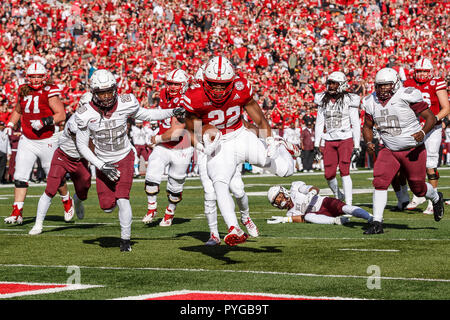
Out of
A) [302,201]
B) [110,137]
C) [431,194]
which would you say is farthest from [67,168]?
[431,194]

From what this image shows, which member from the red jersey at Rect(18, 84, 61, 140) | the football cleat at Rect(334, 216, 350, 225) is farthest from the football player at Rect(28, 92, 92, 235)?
the football cleat at Rect(334, 216, 350, 225)

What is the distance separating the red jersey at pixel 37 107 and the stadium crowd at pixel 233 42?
11.1 meters

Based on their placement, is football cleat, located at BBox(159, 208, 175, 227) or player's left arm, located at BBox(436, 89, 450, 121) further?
player's left arm, located at BBox(436, 89, 450, 121)

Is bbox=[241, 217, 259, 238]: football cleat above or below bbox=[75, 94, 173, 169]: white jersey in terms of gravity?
below

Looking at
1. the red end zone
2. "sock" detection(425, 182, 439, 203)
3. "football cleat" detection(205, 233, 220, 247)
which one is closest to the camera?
the red end zone

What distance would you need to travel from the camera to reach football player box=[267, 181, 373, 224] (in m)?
10.8

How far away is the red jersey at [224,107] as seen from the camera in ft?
25.8

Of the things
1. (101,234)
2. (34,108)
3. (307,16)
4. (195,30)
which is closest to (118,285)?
(101,234)

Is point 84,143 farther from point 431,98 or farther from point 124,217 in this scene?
point 431,98

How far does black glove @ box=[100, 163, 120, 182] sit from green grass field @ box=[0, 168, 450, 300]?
0.80m

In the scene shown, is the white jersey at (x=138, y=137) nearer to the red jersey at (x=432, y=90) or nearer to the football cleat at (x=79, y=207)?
the football cleat at (x=79, y=207)

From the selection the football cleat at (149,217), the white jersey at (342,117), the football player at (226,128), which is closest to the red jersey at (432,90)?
the white jersey at (342,117)

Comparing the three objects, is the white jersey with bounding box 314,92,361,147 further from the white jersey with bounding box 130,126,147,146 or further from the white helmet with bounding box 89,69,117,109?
the white jersey with bounding box 130,126,147,146

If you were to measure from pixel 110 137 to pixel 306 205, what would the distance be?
3656 mm
